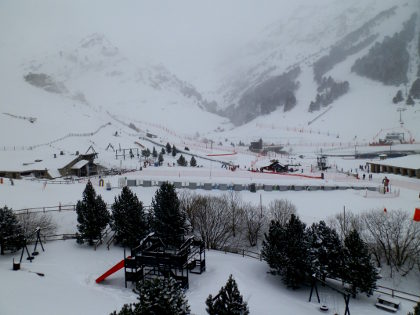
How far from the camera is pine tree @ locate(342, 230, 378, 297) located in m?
21.2

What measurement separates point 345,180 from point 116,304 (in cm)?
3109

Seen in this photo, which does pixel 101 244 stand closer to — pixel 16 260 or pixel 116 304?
pixel 16 260

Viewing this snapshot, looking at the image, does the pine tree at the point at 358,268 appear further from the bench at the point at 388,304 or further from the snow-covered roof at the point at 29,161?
the snow-covered roof at the point at 29,161

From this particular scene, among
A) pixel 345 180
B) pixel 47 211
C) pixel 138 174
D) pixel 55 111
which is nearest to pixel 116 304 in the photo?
pixel 47 211

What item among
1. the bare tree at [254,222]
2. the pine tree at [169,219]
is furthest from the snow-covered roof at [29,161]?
the bare tree at [254,222]

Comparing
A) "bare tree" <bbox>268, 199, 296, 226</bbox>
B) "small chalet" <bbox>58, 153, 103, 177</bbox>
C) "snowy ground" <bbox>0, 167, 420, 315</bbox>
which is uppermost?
"small chalet" <bbox>58, 153, 103, 177</bbox>

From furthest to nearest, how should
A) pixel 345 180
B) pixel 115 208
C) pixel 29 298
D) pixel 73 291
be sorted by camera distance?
pixel 345 180, pixel 115 208, pixel 73 291, pixel 29 298

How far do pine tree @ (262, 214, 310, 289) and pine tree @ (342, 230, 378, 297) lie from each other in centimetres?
249

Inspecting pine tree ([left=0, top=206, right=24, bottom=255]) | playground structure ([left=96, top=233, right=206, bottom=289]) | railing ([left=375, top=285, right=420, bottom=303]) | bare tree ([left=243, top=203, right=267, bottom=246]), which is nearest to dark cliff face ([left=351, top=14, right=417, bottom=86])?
bare tree ([left=243, top=203, right=267, bottom=246])

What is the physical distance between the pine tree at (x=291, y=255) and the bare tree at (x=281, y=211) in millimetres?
6952

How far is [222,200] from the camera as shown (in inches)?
1278

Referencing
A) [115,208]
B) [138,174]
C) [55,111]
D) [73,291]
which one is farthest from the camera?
[55,111]

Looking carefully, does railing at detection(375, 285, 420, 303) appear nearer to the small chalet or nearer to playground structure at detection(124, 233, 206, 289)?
playground structure at detection(124, 233, 206, 289)

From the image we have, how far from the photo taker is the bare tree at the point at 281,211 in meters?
30.6
